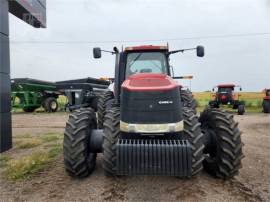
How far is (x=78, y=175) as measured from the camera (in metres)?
4.77

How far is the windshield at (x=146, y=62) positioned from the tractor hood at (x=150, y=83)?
1284mm

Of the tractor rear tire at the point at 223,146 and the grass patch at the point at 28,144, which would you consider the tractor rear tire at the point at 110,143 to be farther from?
the grass patch at the point at 28,144

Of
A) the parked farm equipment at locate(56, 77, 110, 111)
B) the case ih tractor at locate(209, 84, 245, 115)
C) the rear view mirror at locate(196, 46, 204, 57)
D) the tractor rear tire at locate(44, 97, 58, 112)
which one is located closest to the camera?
the rear view mirror at locate(196, 46, 204, 57)

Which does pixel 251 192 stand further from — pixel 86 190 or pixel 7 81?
pixel 7 81

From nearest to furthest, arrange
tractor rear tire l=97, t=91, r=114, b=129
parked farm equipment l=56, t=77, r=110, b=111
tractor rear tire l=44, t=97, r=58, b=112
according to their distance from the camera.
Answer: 1. tractor rear tire l=97, t=91, r=114, b=129
2. parked farm equipment l=56, t=77, r=110, b=111
3. tractor rear tire l=44, t=97, r=58, b=112

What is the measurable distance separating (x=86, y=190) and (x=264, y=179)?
3048 millimetres

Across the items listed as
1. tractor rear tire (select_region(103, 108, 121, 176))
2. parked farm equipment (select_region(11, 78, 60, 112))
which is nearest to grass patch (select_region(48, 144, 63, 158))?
tractor rear tire (select_region(103, 108, 121, 176))

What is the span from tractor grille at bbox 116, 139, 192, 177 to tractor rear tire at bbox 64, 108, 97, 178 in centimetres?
98

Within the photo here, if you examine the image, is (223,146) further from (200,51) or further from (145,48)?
(145,48)

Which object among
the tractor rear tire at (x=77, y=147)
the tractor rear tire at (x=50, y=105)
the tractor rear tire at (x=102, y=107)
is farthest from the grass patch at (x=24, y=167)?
the tractor rear tire at (x=50, y=105)

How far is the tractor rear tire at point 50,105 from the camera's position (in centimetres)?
2048

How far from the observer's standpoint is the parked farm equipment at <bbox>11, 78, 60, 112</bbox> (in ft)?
63.8

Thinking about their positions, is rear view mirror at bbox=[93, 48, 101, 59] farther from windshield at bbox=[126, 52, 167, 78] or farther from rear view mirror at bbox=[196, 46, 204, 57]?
rear view mirror at bbox=[196, 46, 204, 57]

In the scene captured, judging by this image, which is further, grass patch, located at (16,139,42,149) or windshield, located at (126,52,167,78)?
grass patch, located at (16,139,42,149)
